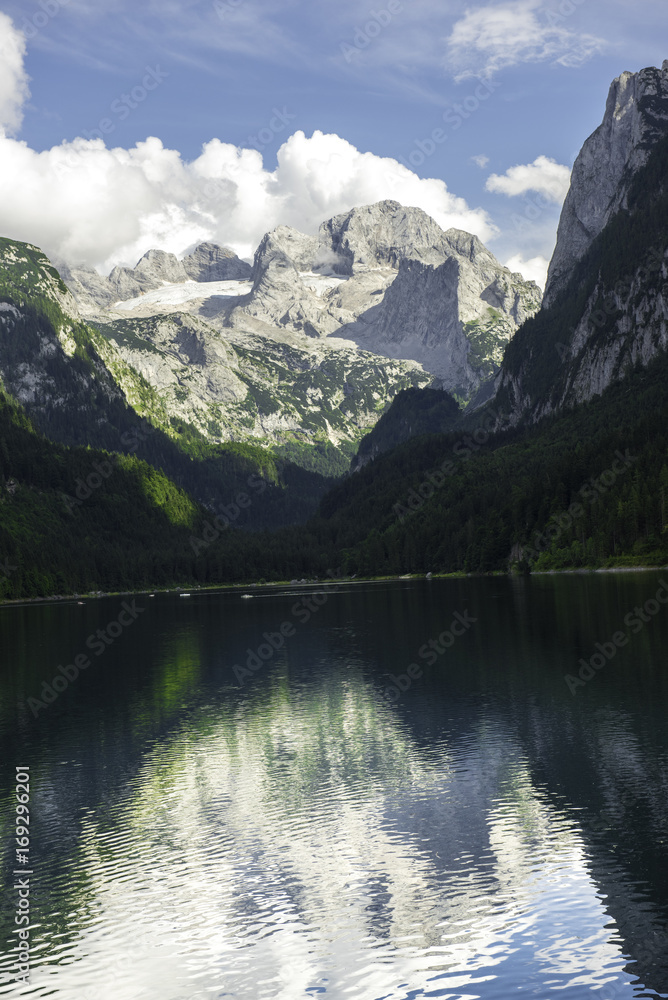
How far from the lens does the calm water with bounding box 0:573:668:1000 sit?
26.9 metres

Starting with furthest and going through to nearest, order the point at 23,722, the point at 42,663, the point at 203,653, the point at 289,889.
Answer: the point at 203,653
the point at 42,663
the point at 23,722
the point at 289,889

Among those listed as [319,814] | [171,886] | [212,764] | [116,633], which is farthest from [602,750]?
[116,633]

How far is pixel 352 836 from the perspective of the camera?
1523 inches

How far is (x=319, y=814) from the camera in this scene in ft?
138

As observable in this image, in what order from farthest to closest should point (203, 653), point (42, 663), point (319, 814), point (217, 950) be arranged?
point (203, 653) < point (42, 663) < point (319, 814) < point (217, 950)

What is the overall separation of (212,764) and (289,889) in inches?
832

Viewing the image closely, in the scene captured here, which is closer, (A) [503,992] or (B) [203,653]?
(A) [503,992]

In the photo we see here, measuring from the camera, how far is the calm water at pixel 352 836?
26875 millimetres

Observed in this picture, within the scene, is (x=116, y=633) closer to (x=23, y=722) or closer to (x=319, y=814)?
(x=23, y=722)

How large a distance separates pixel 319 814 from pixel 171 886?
393 inches

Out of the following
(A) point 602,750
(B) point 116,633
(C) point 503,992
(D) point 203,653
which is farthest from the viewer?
(B) point 116,633

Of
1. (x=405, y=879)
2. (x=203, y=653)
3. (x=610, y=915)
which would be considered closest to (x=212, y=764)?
(x=405, y=879)

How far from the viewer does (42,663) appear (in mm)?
109812

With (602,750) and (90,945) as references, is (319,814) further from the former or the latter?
(602,750)
